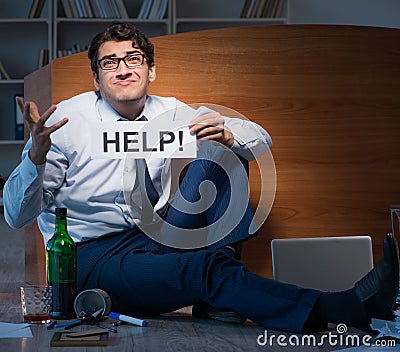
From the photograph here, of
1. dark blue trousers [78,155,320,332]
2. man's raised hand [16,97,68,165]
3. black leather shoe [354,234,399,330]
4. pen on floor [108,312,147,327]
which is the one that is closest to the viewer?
black leather shoe [354,234,399,330]

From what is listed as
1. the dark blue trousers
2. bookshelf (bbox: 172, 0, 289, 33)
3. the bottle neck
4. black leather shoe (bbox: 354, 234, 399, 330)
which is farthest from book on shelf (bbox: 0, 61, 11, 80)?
black leather shoe (bbox: 354, 234, 399, 330)

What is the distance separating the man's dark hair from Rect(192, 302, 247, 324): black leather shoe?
32.8 inches

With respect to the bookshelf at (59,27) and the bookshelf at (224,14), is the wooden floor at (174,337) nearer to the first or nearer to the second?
the bookshelf at (59,27)

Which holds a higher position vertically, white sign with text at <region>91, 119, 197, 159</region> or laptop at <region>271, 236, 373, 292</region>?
white sign with text at <region>91, 119, 197, 159</region>

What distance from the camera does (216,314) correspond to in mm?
1950

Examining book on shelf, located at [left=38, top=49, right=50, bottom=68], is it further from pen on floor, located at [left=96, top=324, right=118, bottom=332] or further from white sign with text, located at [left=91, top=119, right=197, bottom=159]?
pen on floor, located at [left=96, top=324, right=118, bottom=332]

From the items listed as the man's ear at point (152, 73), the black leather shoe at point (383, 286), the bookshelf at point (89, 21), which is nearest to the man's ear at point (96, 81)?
the man's ear at point (152, 73)

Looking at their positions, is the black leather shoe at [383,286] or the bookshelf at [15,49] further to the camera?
the bookshelf at [15,49]

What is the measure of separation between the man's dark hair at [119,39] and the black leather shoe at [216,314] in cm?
83

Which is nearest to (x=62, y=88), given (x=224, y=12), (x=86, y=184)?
(x=86, y=184)

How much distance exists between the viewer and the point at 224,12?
13.9 feet

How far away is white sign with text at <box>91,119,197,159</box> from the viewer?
7.43 feet

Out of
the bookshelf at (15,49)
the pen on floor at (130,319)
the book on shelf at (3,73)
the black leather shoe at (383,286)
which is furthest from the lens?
the bookshelf at (15,49)

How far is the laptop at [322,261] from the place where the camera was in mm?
2061
